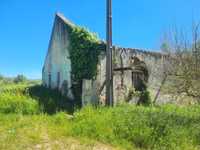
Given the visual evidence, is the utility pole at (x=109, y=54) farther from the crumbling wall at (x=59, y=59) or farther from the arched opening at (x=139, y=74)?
the crumbling wall at (x=59, y=59)

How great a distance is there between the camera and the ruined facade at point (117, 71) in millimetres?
14328

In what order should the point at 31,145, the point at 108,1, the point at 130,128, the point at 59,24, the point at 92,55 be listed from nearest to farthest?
the point at 31,145 < the point at 130,128 < the point at 108,1 < the point at 92,55 < the point at 59,24

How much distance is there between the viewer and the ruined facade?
14.3 metres

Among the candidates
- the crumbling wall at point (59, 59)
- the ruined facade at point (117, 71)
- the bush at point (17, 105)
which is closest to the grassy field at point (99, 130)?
the bush at point (17, 105)

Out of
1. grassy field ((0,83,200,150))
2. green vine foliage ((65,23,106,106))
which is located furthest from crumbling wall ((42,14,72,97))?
grassy field ((0,83,200,150))

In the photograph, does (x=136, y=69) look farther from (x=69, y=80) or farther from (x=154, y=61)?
(x=69, y=80)

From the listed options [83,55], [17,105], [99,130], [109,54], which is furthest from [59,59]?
[99,130]

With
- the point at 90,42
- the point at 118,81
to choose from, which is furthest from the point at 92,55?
the point at 118,81

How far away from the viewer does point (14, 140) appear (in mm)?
8633

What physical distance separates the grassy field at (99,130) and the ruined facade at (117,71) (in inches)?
93.1

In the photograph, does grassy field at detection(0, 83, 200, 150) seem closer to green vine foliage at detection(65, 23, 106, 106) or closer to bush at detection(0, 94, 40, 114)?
bush at detection(0, 94, 40, 114)

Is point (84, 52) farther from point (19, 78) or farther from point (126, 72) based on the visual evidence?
point (19, 78)

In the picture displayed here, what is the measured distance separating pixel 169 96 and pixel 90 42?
518cm

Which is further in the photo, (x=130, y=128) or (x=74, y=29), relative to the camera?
(x=74, y=29)
